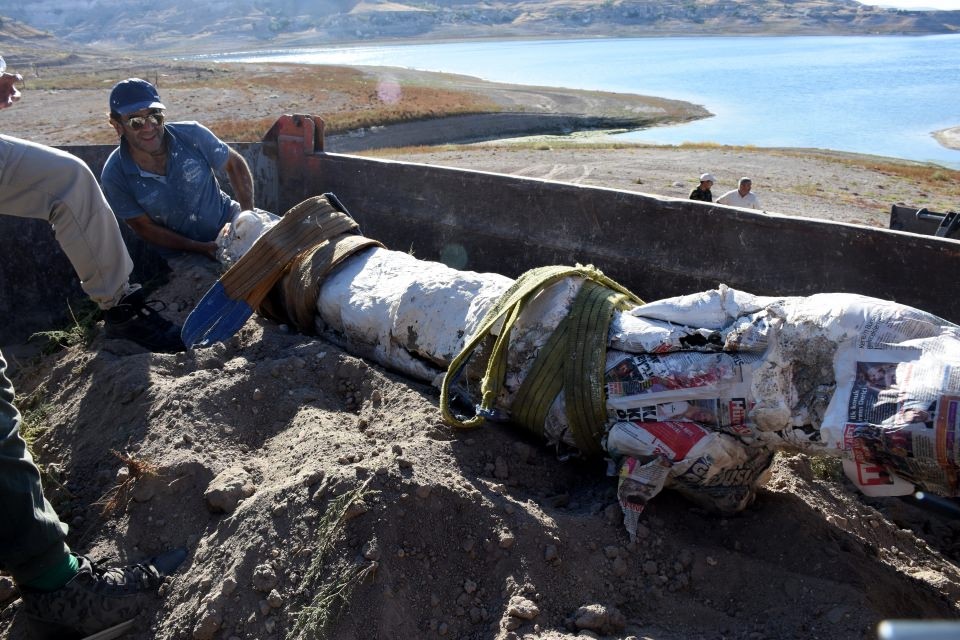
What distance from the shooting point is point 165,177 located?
5.36 metres

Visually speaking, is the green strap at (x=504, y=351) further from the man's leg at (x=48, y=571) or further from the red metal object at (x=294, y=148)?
the red metal object at (x=294, y=148)

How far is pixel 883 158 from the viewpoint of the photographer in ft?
86.2

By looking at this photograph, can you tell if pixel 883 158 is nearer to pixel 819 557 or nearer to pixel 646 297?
pixel 646 297

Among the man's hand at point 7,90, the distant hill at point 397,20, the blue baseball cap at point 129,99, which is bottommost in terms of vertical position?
the distant hill at point 397,20

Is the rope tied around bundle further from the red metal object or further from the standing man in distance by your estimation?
the standing man in distance

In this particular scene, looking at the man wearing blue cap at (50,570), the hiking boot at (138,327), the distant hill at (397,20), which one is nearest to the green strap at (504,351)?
the man wearing blue cap at (50,570)

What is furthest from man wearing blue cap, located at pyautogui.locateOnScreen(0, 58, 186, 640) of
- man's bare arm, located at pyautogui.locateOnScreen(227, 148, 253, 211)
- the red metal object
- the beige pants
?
the red metal object

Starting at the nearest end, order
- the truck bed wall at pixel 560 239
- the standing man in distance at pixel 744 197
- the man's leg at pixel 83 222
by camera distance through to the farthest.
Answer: the man's leg at pixel 83 222 < the truck bed wall at pixel 560 239 < the standing man in distance at pixel 744 197

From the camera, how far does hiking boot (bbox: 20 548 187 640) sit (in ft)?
8.66

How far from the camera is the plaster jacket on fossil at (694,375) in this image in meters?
2.50

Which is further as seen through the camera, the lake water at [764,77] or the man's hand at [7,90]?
the lake water at [764,77]

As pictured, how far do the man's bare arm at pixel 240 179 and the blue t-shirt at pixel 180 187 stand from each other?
58 millimetres

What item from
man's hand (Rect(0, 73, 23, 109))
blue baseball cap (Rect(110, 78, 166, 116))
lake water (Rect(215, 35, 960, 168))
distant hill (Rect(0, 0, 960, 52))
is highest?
man's hand (Rect(0, 73, 23, 109))

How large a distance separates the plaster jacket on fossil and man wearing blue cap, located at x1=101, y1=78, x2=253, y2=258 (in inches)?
88.5
